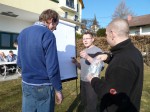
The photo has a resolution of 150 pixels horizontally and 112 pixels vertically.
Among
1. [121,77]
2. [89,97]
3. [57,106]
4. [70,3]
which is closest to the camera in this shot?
[121,77]

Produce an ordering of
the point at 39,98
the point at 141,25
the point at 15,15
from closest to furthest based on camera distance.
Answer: the point at 39,98
the point at 15,15
the point at 141,25

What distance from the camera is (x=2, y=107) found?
6.50m

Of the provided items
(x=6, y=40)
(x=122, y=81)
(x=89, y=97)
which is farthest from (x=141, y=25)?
(x=122, y=81)

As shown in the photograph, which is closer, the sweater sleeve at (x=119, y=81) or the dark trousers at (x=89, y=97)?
the sweater sleeve at (x=119, y=81)

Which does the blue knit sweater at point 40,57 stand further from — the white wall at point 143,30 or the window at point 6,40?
the white wall at point 143,30

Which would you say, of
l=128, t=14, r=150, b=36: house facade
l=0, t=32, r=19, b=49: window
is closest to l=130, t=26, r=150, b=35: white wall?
l=128, t=14, r=150, b=36: house facade

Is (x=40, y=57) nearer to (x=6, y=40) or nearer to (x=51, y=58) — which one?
(x=51, y=58)

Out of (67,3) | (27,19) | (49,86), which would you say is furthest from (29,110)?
(67,3)

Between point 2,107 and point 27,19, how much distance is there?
46.6ft

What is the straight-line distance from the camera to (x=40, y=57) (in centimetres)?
316

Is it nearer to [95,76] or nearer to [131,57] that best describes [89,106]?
[95,76]

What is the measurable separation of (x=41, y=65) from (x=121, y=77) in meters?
1.32

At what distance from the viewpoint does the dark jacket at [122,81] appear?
87.7 inches

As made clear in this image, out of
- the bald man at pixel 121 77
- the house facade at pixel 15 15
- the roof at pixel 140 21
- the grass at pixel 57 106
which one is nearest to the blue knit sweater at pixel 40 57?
the bald man at pixel 121 77
